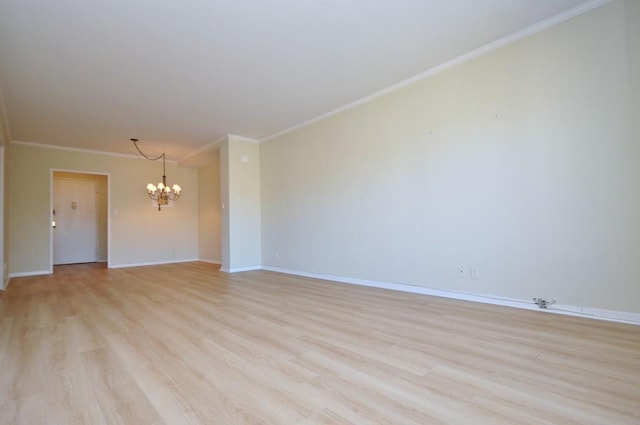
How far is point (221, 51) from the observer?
3.12 m

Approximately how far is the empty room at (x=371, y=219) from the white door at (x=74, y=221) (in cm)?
310

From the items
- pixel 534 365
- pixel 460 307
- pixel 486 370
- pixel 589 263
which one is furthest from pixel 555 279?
pixel 486 370

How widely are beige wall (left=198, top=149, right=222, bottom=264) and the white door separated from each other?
3004 millimetres

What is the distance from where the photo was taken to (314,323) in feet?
8.96

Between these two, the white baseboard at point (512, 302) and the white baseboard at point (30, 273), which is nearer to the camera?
the white baseboard at point (512, 302)

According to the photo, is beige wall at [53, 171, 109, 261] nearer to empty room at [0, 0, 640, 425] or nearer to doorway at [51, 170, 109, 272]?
doorway at [51, 170, 109, 272]

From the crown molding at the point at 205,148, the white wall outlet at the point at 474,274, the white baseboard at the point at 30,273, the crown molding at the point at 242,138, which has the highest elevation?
the crown molding at the point at 242,138

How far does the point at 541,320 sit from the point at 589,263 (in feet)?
2.06

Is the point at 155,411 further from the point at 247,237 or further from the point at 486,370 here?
the point at 247,237

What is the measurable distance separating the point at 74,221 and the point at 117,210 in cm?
217

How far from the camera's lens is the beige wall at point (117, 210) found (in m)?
5.98

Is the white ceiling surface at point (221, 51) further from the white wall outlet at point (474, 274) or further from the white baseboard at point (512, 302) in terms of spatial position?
the white baseboard at point (512, 302)

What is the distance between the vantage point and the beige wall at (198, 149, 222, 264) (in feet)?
24.6

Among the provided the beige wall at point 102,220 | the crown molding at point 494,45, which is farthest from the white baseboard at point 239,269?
the beige wall at point 102,220
